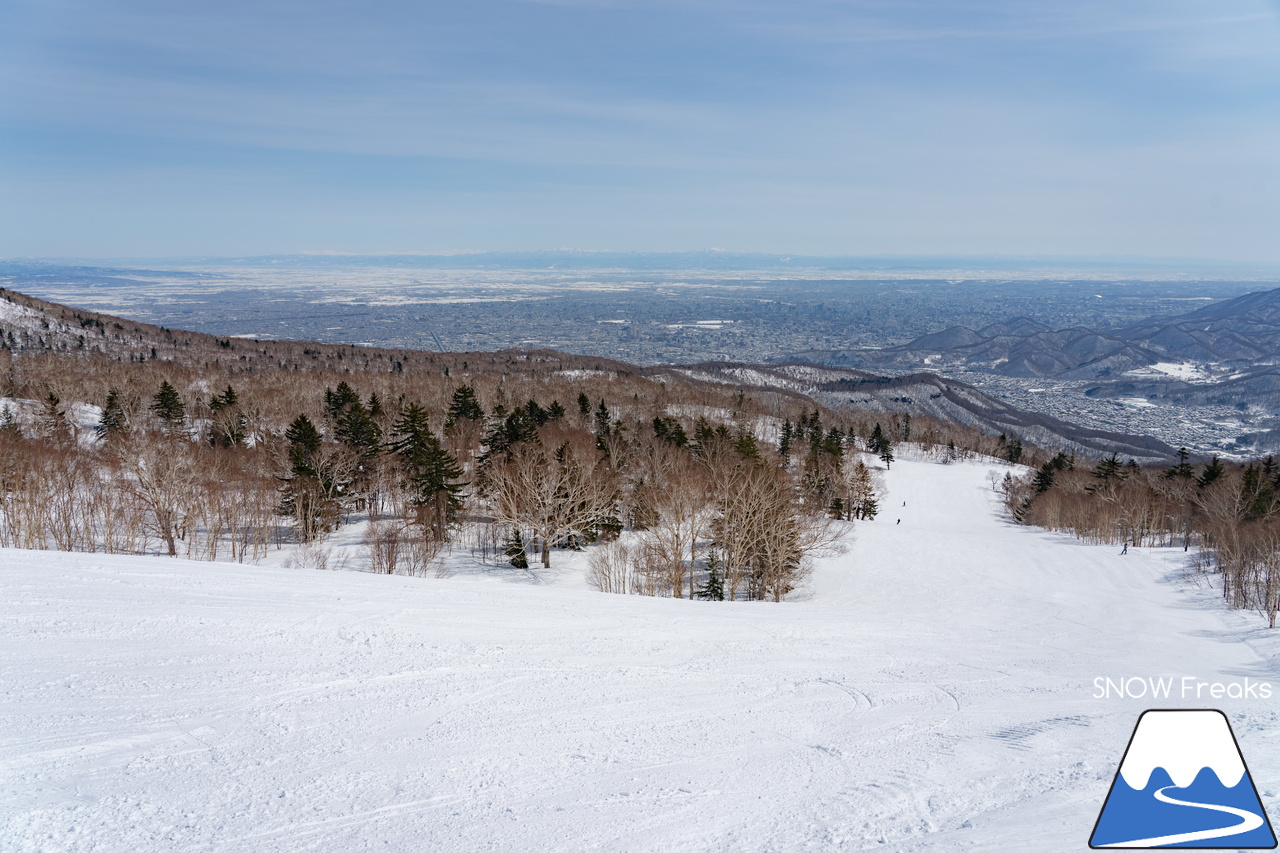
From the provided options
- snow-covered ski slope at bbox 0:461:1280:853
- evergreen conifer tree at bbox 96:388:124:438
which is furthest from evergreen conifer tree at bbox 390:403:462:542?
evergreen conifer tree at bbox 96:388:124:438

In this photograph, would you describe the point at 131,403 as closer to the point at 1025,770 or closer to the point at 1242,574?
the point at 1025,770

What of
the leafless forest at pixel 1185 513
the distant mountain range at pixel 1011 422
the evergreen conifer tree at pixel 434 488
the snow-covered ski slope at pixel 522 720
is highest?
the snow-covered ski slope at pixel 522 720

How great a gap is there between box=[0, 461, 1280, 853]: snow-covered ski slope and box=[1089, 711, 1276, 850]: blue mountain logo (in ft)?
1.68

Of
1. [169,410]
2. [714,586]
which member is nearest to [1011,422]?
[714,586]

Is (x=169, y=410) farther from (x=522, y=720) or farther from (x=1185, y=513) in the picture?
(x=1185, y=513)

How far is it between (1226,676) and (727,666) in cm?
1043

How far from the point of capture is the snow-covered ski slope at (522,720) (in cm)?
638

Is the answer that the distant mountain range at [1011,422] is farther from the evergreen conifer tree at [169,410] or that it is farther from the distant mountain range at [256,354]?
the evergreen conifer tree at [169,410]

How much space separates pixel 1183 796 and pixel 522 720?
293 inches

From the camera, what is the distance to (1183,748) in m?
5.91

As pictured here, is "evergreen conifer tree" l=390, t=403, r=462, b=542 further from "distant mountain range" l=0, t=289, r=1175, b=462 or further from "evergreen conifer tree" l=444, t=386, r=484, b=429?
"distant mountain range" l=0, t=289, r=1175, b=462

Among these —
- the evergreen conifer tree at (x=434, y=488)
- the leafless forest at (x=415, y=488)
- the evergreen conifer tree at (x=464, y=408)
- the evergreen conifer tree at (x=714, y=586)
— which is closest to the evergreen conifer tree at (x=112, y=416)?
the leafless forest at (x=415, y=488)

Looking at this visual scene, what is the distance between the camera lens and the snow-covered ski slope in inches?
251

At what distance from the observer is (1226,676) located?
12773mm
